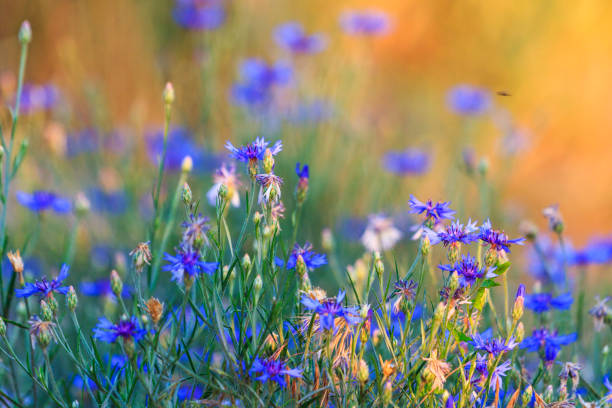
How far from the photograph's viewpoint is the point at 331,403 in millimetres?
1154

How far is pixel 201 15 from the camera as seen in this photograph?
311 centimetres

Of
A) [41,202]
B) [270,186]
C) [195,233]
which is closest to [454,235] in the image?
[270,186]

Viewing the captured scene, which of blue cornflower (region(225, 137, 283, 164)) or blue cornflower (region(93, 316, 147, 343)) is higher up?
blue cornflower (region(225, 137, 283, 164))

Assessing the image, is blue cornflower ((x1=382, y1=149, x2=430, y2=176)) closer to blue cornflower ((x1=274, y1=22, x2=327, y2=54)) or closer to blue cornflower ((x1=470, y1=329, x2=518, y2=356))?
blue cornflower ((x1=274, y1=22, x2=327, y2=54))

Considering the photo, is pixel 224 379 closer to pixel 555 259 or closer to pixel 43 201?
pixel 43 201

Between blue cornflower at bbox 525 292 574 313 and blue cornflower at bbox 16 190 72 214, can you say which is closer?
blue cornflower at bbox 525 292 574 313

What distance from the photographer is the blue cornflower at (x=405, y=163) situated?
276 centimetres

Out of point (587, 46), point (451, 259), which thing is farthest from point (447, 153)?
point (451, 259)

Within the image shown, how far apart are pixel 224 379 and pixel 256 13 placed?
11.6ft

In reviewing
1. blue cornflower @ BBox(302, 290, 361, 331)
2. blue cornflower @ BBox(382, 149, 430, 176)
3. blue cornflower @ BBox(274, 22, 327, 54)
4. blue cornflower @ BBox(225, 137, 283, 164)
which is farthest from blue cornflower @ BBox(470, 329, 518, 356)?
blue cornflower @ BBox(274, 22, 327, 54)

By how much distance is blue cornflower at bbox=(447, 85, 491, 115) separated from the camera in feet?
10.8

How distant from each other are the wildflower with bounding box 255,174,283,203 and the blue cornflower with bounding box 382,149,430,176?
1703 millimetres

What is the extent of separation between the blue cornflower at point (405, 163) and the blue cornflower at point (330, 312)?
1.78 meters

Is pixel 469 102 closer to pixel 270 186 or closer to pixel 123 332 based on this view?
pixel 270 186
